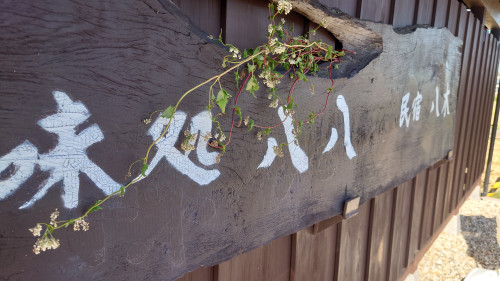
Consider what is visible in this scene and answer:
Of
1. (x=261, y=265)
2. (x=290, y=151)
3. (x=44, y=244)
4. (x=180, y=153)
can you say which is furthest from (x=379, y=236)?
(x=44, y=244)

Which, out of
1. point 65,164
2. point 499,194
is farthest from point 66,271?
point 499,194

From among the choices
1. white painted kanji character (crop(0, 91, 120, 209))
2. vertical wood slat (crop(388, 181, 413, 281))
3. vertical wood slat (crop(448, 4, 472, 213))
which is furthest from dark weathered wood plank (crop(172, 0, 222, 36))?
vertical wood slat (crop(448, 4, 472, 213))

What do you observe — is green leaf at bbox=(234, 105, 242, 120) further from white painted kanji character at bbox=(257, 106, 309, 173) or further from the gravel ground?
the gravel ground

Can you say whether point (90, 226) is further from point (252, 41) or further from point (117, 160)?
point (252, 41)

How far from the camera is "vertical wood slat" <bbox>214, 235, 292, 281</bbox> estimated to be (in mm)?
1156

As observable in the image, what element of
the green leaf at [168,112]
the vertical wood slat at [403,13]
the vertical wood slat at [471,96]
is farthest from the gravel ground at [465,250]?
the green leaf at [168,112]

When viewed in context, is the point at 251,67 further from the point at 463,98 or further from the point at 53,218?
the point at 463,98

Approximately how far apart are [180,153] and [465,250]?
4277 mm

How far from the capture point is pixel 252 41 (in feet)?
3.49

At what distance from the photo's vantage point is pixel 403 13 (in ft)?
6.33

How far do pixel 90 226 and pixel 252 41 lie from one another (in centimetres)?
66

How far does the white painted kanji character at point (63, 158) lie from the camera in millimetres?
584

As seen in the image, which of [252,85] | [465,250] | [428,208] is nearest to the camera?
[252,85]

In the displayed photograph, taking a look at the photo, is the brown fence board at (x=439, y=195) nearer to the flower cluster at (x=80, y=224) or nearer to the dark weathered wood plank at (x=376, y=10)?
the dark weathered wood plank at (x=376, y=10)
